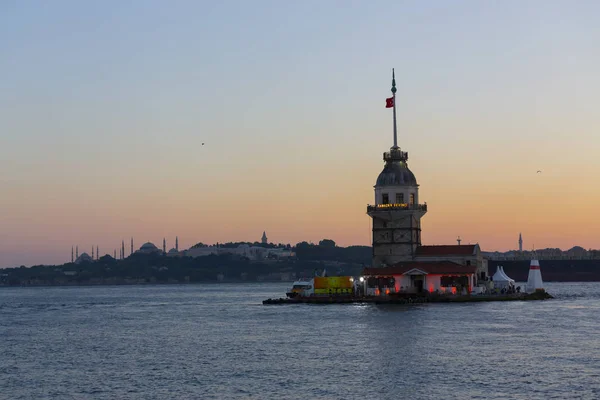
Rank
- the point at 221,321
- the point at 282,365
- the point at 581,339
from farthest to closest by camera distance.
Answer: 1. the point at 221,321
2. the point at 581,339
3. the point at 282,365

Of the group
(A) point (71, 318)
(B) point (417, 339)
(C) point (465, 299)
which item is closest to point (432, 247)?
(C) point (465, 299)

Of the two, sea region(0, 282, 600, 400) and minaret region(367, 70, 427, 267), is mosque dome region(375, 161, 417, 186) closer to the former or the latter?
minaret region(367, 70, 427, 267)

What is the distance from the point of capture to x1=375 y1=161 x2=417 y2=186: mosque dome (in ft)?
432

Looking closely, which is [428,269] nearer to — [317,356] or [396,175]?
[396,175]

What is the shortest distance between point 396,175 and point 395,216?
20.6ft

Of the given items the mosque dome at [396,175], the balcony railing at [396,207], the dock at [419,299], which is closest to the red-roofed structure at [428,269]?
the dock at [419,299]

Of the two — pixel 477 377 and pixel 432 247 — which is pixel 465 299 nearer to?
pixel 432 247

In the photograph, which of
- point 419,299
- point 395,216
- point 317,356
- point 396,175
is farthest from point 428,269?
point 317,356

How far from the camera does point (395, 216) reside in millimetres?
130125

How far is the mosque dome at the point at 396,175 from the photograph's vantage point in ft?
432

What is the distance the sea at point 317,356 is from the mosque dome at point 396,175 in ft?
105

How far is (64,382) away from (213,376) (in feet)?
28.9

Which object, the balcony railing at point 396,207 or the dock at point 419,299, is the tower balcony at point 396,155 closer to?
the balcony railing at point 396,207

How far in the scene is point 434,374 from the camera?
174ft
